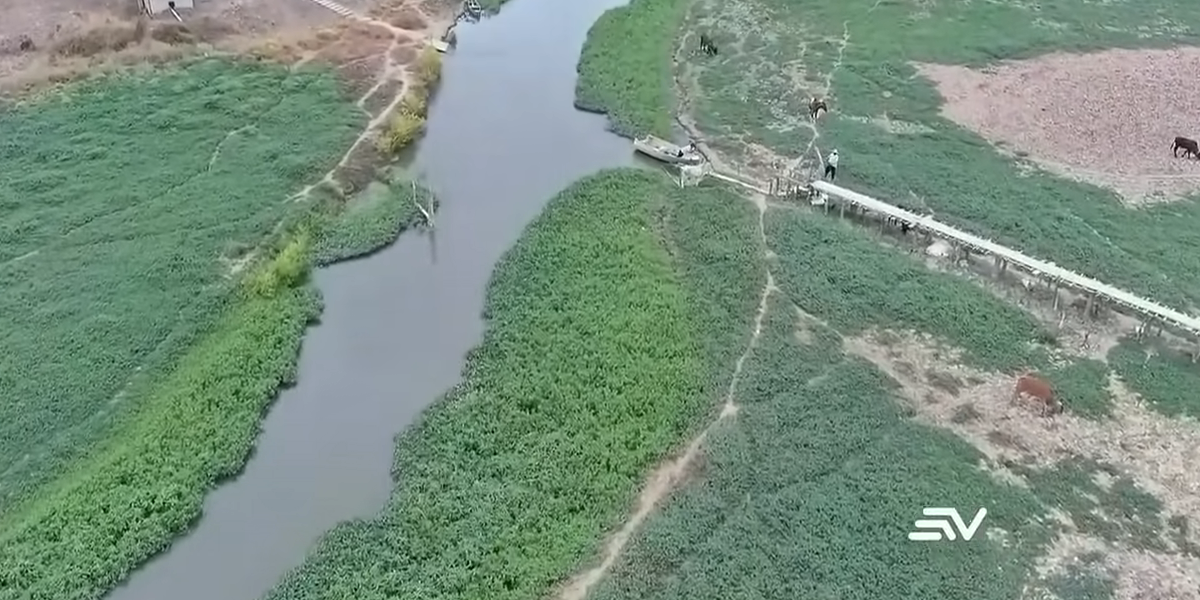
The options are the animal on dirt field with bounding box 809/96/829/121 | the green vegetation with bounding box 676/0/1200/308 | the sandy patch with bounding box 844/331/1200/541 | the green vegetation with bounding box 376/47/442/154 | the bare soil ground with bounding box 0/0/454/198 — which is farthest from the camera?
the bare soil ground with bounding box 0/0/454/198

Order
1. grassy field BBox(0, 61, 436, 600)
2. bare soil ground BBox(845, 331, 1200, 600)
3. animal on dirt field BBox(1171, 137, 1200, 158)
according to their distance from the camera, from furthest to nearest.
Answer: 1. animal on dirt field BBox(1171, 137, 1200, 158)
2. grassy field BBox(0, 61, 436, 600)
3. bare soil ground BBox(845, 331, 1200, 600)

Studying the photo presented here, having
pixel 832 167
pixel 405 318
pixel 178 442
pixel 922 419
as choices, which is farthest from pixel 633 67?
pixel 178 442

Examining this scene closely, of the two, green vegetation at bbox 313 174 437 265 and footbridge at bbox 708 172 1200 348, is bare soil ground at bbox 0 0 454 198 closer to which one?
green vegetation at bbox 313 174 437 265

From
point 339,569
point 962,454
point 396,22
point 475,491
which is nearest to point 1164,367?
point 962,454

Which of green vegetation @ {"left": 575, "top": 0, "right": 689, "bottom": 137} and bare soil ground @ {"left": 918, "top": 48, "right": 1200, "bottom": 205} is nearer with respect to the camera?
bare soil ground @ {"left": 918, "top": 48, "right": 1200, "bottom": 205}

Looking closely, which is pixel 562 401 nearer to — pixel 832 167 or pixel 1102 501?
pixel 1102 501

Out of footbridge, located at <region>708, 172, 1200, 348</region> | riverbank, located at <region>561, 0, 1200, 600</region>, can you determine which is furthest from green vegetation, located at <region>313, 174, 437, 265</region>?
riverbank, located at <region>561, 0, 1200, 600</region>
